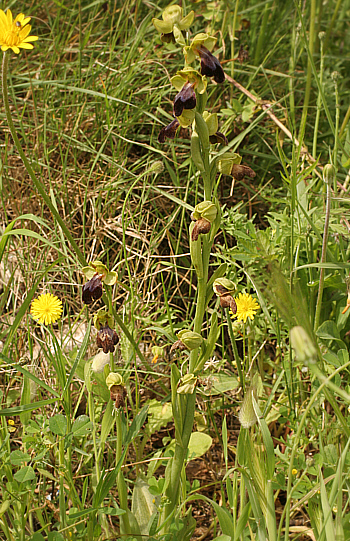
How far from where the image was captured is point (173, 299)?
2396mm

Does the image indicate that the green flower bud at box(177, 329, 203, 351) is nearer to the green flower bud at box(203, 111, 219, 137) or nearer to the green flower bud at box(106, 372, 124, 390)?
the green flower bud at box(106, 372, 124, 390)

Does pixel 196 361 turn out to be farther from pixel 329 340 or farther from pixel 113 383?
pixel 329 340

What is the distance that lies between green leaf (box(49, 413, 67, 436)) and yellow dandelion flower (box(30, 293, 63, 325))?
41cm

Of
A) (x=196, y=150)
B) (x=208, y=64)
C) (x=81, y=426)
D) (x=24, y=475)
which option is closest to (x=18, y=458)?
(x=24, y=475)

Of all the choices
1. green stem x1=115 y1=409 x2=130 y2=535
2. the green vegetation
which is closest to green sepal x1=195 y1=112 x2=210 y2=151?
the green vegetation

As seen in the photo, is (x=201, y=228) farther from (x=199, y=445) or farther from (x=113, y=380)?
(x=199, y=445)

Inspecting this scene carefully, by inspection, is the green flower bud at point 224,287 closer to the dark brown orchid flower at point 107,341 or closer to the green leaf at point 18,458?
the dark brown orchid flower at point 107,341

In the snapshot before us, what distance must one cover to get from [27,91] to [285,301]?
7.66 feet

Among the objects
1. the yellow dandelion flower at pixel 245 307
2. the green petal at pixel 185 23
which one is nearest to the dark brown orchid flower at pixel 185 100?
the green petal at pixel 185 23

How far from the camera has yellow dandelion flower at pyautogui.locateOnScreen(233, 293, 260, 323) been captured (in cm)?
192

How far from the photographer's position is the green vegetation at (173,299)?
142 centimetres

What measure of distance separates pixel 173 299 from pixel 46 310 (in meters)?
0.72

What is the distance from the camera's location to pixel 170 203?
2.60 metres

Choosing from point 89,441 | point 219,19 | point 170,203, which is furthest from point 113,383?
point 219,19
